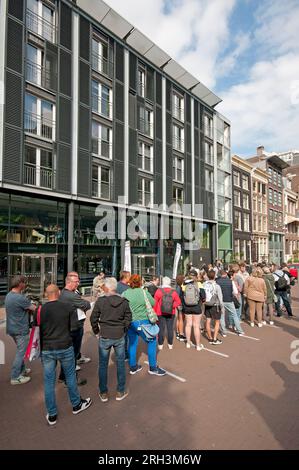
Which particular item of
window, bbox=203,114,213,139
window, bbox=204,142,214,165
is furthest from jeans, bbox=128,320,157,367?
window, bbox=203,114,213,139

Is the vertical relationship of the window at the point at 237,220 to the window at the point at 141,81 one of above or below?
below

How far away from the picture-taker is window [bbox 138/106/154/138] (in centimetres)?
2148

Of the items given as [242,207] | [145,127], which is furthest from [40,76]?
[242,207]

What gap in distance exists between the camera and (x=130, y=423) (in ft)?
12.8

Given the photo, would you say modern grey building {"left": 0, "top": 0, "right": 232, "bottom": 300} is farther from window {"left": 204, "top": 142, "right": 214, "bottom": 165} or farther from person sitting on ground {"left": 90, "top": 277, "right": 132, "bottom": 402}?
person sitting on ground {"left": 90, "top": 277, "right": 132, "bottom": 402}

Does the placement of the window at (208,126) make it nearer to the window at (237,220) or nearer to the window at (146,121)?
the window at (146,121)

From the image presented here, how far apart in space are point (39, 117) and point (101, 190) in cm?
544

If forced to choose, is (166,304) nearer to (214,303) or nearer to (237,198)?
(214,303)

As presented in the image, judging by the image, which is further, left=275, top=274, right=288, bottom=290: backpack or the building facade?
the building facade

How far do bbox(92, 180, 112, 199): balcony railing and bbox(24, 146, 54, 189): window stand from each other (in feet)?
9.51

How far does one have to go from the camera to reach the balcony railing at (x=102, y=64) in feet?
61.3

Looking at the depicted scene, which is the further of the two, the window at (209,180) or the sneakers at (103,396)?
the window at (209,180)

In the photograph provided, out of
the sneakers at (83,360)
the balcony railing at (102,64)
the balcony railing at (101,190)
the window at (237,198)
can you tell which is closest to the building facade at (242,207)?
the window at (237,198)

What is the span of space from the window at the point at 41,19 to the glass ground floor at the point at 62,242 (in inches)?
363
